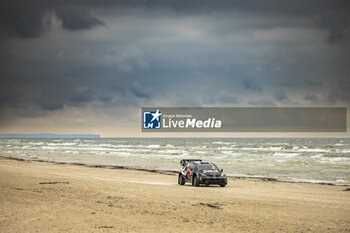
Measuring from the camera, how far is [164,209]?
1719cm

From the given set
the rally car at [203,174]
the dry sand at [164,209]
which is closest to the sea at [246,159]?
the rally car at [203,174]

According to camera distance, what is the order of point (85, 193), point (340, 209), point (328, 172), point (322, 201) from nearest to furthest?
1. point (340, 209)
2. point (322, 201)
3. point (85, 193)
4. point (328, 172)

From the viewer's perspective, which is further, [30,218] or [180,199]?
[180,199]

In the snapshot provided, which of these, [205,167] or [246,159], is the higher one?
[205,167]

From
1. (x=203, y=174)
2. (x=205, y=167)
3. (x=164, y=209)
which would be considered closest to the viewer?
(x=164, y=209)

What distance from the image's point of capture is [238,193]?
2248 cm

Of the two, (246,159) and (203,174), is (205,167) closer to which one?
(203,174)

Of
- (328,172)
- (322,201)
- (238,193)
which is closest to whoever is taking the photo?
(322,201)

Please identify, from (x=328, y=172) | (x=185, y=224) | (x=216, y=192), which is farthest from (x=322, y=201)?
(x=328, y=172)

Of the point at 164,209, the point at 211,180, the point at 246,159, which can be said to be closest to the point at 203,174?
the point at 211,180

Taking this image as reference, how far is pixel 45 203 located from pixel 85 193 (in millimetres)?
3560

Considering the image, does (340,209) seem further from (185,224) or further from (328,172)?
(328,172)

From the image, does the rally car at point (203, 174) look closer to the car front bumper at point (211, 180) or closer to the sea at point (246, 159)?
the car front bumper at point (211, 180)

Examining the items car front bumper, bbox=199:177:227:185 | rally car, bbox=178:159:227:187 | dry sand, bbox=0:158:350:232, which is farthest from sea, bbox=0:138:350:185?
dry sand, bbox=0:158:350:232
